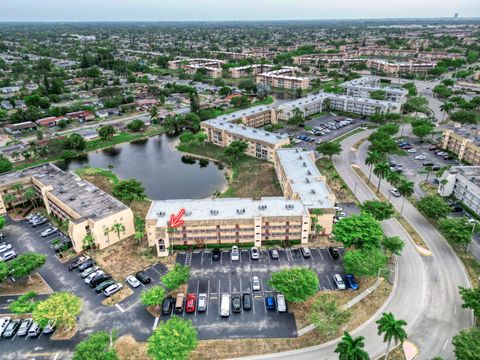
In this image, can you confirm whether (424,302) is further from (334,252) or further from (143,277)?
(143,277)

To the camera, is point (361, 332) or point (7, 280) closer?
point (361, 332)

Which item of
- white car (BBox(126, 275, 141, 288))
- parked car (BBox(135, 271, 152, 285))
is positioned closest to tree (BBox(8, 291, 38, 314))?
white car (BBox(126, 275, 141, 288))

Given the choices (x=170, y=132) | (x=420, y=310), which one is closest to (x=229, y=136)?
(x=170, y=132)

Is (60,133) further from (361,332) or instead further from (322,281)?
(361,332)

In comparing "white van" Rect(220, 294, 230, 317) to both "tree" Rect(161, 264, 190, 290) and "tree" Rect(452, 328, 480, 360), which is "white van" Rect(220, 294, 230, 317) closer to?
"tree" Rect(161, 264, 190, 290)

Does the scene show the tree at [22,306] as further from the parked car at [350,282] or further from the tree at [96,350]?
the parked car at [350,282]

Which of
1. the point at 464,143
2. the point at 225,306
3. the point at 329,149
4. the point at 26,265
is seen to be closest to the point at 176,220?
the point at 225,306
